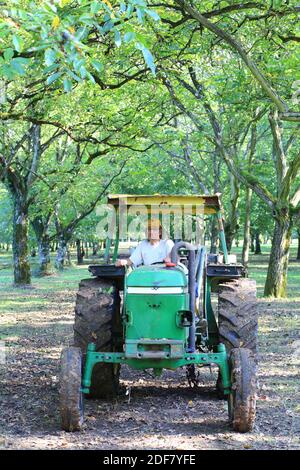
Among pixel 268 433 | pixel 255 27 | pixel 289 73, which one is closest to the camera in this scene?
pixel 268 433

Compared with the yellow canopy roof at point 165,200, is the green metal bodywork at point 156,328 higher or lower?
lower

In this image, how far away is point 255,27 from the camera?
1499cm

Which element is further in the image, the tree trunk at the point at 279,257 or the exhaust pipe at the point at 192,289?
the tree trunk at the point at 279,257

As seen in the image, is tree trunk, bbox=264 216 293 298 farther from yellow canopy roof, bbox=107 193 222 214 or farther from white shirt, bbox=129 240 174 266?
white shirt, bbox=129 240 174 266

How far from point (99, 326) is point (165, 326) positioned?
44.1 inches

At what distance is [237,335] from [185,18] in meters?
6.14

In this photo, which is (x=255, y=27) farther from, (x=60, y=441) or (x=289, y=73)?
(x=60, y=441)

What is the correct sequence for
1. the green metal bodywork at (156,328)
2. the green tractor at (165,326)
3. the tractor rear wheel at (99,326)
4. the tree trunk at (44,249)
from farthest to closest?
the tree trunk at (44,249)
the tractor rear wheel at (99,326)
the green metal bodywork at (156,328)
the green tractor at (165,326)

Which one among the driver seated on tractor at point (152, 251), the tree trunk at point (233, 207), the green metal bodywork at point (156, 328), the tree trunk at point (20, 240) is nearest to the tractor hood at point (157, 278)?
the green metal bodywork at point (156, 328)

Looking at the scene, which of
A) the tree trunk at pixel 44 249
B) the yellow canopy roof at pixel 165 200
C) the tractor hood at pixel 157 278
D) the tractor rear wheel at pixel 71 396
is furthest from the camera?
the tree trunk at pixel 44 249

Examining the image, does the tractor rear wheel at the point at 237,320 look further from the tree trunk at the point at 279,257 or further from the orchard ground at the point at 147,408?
the tree trunk at the point at 279,257

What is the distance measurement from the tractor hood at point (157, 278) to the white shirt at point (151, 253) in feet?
2.76

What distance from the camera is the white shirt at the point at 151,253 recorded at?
340 inches

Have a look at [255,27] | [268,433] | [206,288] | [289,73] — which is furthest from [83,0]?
[289,73]
